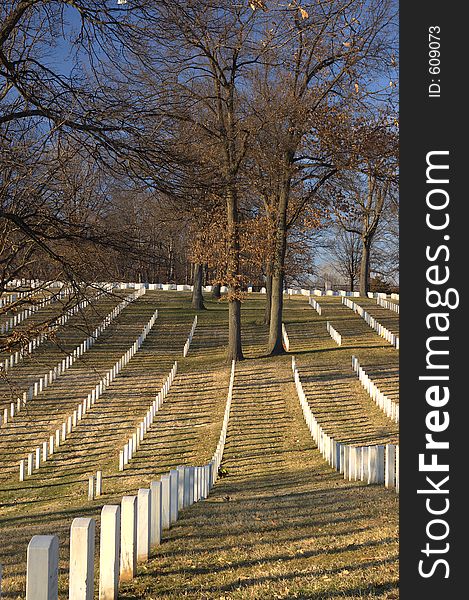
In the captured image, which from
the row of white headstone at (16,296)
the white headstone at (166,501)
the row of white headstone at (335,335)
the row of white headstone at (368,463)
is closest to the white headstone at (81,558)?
the white headstone at (166,501)

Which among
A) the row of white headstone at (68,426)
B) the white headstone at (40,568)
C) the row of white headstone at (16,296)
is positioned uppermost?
the row of white headstone at (16,296)

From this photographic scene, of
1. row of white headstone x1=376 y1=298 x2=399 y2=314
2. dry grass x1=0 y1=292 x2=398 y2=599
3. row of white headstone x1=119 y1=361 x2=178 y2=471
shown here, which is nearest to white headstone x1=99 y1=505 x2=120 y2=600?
dry grass x1=0 y1=292 x2=398 y2=599

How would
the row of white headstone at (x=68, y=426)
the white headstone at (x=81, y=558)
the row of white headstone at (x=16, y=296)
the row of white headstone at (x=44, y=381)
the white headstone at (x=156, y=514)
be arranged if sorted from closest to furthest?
the white headstone at (x=81, y=558)
the white headstone at (x=156, y=514)
the row of white headstone at (x=16, y=296)
the row of white headstone at (x=68, y=426)
the row of white headstone at (x=44, y=381)

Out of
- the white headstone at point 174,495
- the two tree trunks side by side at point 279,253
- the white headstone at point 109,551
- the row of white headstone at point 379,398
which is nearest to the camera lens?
the white headstone at point 109,551

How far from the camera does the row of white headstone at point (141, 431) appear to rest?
19.3m

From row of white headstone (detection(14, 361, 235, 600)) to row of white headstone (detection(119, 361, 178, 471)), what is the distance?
28.0 ft

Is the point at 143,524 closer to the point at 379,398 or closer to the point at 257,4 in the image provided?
the point at 257,4

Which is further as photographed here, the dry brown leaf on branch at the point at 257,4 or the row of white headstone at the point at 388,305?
the row of white headstone at the point at 388,305

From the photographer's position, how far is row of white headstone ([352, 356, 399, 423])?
859 inches

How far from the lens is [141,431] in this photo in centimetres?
2219

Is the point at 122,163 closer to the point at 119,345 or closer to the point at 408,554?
the point at 408,554

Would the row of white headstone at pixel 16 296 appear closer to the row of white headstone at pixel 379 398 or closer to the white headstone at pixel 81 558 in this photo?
the white headstone at pixel 81 558

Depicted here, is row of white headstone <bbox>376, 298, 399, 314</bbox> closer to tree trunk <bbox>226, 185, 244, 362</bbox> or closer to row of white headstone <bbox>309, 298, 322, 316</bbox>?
row of white headstone <bbox>309, 298, 322, 316</bbox>

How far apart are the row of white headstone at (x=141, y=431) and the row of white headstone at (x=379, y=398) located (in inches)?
281
